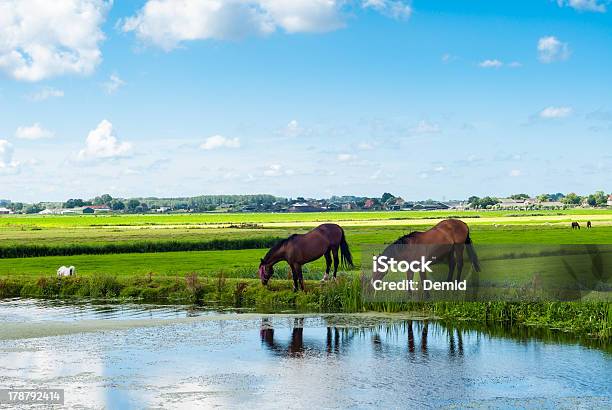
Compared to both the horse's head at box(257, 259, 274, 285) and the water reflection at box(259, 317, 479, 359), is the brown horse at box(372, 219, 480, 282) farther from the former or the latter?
the horse's head at box(257, 259, 274, 285)

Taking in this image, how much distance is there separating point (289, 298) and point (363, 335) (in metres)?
6.51

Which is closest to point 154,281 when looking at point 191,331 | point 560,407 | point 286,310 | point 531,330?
point 286,310

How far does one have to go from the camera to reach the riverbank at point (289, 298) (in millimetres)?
20734

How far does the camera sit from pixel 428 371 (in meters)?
15.3

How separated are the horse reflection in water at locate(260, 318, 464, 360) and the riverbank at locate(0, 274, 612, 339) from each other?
A: 6.33ft

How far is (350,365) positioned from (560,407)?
15.2 feet

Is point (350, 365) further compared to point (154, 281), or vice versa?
point (154, 281)

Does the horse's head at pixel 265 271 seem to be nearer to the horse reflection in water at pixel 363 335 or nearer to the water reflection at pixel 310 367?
the horse reflection in water at pixel 363 335

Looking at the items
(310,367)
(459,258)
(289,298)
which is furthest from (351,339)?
(289,298)

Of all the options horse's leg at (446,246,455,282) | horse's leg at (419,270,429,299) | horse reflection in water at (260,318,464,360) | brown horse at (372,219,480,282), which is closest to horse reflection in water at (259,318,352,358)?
horse reflection in water at (260,318,464,360)

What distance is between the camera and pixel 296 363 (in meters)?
16.2

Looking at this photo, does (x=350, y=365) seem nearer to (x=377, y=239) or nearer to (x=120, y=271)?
(x=120, y=271)

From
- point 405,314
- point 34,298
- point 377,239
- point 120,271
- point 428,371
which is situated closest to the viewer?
point 428,371

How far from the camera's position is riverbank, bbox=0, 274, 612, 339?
2073 centimetres
